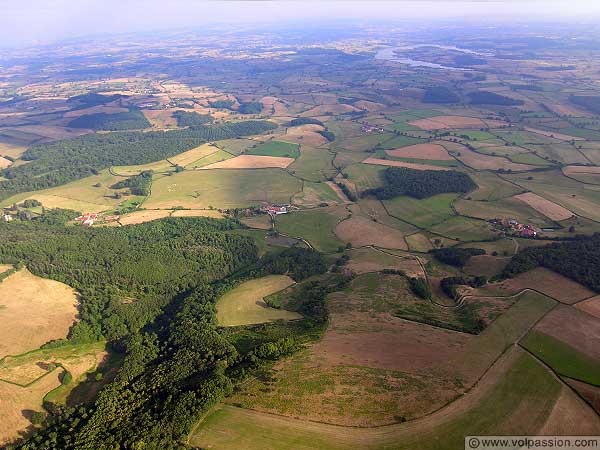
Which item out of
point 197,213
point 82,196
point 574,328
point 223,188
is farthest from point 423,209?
point 82,196

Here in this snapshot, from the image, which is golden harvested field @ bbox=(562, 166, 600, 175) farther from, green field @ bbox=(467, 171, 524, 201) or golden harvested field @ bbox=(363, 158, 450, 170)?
golden harvested field @ bbox=(363, 158, 450, 170)

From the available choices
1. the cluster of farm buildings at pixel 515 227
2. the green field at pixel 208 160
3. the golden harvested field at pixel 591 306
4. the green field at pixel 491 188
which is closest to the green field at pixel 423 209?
the green field at pixel 491 188

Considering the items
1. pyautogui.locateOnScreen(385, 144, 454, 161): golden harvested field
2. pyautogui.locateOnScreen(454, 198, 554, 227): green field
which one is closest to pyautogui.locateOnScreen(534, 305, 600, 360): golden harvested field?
pyautogui.locateOnScreen(454, 198, 554, 227): green field

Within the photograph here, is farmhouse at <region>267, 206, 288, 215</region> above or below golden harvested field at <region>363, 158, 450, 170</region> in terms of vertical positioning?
below

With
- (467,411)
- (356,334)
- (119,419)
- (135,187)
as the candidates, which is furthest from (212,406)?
(135,187)

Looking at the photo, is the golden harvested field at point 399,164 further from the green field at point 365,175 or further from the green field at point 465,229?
the green field at point 465,229

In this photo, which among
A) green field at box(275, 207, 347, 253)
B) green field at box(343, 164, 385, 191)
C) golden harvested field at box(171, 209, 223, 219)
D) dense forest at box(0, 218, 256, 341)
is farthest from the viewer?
green field at box(343, 164, 385, 191)
